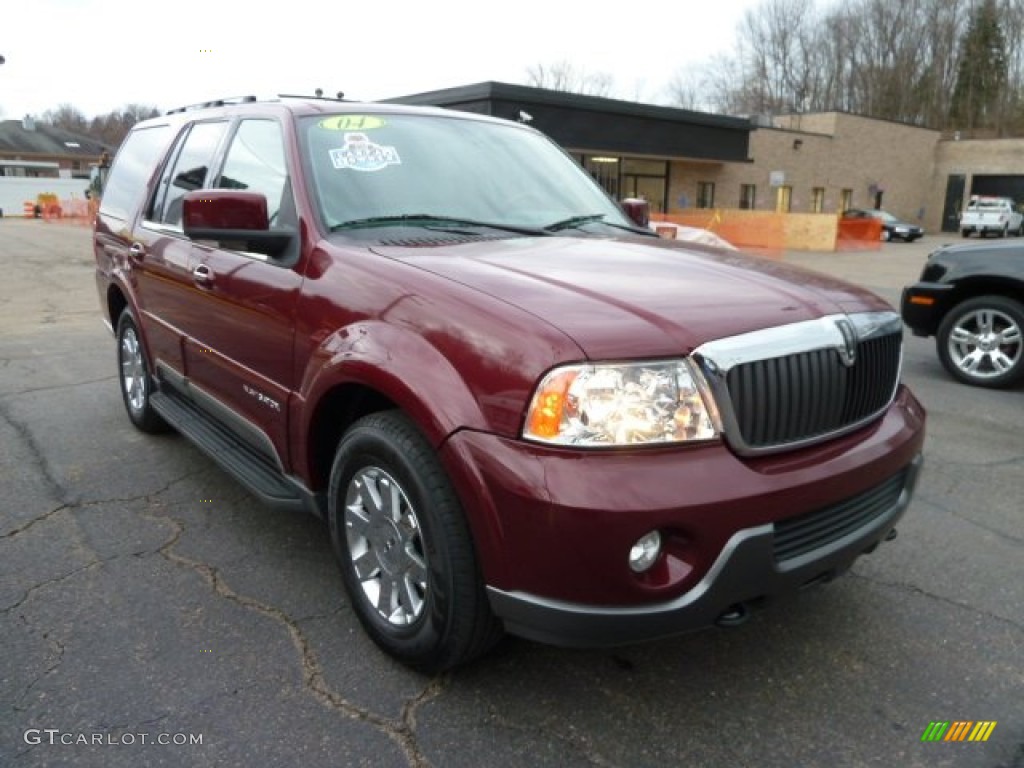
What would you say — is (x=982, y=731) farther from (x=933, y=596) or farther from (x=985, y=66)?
(x=985, y=66)

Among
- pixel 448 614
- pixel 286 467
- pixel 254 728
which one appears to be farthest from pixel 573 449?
pixel 286 467

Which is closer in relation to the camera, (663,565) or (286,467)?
(663,565)

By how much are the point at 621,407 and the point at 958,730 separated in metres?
1.45

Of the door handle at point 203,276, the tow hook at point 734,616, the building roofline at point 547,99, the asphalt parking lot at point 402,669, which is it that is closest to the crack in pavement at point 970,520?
the asphalt parking lot at point 402,669

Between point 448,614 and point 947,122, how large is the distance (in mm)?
79451

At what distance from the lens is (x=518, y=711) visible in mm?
2441

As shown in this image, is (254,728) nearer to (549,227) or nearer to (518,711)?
(518,711)

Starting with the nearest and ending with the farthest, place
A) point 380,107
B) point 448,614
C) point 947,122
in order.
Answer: point 448,614 < point 380,107 < point 947,122

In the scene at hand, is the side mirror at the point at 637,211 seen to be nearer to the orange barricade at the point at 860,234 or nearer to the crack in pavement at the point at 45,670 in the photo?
the crack in pavement at the point at 45,670

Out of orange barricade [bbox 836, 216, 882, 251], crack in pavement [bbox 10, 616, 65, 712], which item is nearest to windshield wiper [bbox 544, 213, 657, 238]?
crack in pavement [bbox 10, 616, 65, 712]

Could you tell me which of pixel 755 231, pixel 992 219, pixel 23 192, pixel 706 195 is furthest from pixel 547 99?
pixel 23 192

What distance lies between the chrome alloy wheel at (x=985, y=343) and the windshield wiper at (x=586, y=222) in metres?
4.28

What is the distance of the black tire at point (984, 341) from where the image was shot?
6.45 metres

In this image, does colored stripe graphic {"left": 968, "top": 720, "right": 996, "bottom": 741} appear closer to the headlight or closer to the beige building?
the headlight
